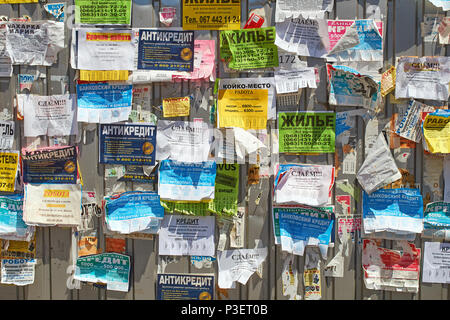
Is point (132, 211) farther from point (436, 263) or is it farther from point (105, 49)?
point (436, 263)

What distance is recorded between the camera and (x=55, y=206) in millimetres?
2629

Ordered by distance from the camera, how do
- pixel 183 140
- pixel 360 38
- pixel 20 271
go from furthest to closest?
pixel 20 271
pixel 183 140
pixel 360 38

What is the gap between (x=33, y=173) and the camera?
263 cm

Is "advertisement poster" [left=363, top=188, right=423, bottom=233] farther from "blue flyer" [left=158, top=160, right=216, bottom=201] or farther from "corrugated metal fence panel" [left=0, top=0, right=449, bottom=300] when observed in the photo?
"blue flyer" [left=158, top=160, right=216, bottom=201]

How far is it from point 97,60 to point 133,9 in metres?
0.41

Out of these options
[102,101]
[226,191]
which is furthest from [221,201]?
[102,101]

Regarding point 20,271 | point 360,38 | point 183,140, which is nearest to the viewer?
point 360,38

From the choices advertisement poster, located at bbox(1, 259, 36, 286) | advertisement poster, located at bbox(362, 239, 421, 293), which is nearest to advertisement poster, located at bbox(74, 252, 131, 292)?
advertisement poster, located at bbox(1, 259, 36, 286)

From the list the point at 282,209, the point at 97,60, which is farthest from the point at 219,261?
the point at 97,60

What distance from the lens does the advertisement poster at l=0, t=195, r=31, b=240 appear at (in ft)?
8.68

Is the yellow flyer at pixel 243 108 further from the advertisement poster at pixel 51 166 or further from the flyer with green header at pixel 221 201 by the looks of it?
the advertisement poster at pixel 51 166

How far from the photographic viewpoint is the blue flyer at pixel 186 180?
2559mm

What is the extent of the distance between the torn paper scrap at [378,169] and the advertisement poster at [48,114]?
76.1 inches

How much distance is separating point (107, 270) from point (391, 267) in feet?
6.29
